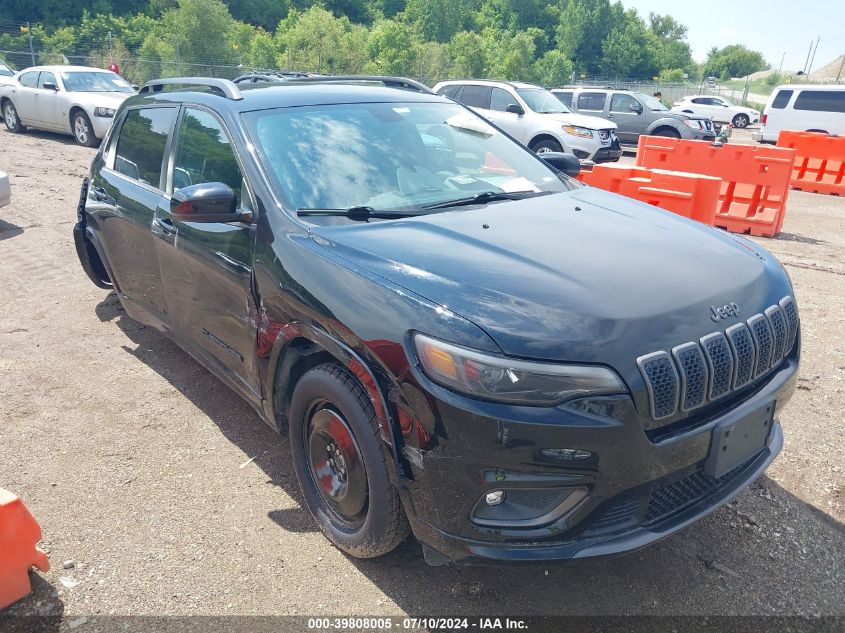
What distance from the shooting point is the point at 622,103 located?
18969 millimetres

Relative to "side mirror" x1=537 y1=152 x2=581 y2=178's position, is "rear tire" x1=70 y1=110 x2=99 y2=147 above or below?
below

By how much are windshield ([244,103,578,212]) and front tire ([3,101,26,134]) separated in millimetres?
16084

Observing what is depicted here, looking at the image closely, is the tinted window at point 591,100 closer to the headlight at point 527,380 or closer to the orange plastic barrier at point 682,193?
the orange plastic barrier at point 682,193

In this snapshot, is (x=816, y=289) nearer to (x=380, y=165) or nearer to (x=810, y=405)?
(x=810, y=405)

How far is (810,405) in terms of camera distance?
158 inches

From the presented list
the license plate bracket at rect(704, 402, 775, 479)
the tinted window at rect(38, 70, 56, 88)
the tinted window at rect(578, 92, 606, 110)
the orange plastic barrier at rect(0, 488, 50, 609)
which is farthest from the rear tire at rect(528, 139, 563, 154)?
the orange plastic barrier at rect(0, 488, 50, 609)

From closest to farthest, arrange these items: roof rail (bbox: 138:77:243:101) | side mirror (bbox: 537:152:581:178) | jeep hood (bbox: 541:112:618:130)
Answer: roof rail (bbox: 138:77:243:101) → side mirror (bbox: 537:152:581:178) → jeep hood (bbox: 541:112:618:130)

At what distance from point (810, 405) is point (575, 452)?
108 inches

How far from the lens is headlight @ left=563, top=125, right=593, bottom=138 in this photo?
43.0 ft

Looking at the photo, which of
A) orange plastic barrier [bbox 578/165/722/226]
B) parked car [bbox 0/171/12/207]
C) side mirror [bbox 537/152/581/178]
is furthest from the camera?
parked car [bbox 0/171/12/207]

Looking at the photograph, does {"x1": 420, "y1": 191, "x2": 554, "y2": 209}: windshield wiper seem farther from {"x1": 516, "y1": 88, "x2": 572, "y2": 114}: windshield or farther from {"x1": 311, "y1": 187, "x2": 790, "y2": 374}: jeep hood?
{"x1": 516, "y1": 88, "x2": 572, "y2": 114}: windshield

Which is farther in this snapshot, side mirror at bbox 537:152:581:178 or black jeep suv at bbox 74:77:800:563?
side mirror at bbox 537:152:581:178

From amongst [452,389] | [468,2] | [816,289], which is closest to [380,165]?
[452,389]

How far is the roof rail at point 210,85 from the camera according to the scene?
3.44 meters
